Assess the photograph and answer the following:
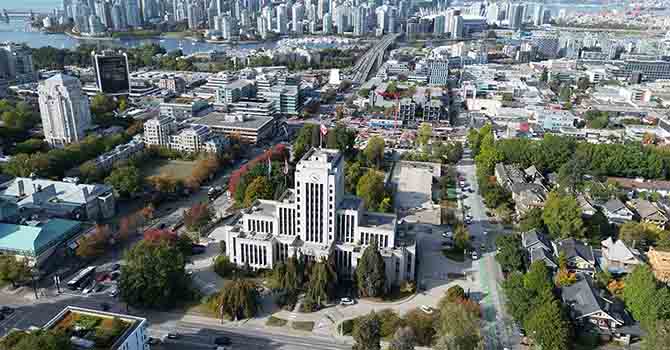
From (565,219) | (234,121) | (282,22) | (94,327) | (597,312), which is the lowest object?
(597,312)

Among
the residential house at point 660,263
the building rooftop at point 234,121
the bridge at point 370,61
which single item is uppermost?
the bridge at point 370,61

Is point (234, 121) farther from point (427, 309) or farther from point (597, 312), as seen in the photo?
point (597, 312)

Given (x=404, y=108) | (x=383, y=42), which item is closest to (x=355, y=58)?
(x=383, y=42)

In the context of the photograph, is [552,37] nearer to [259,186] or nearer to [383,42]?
[383,42]

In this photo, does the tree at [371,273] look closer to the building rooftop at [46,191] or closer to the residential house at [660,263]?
the residential house at [660,263]

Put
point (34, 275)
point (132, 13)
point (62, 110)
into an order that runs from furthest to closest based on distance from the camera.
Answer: point (132, 13) < point (62, 110) < point (34, 275)

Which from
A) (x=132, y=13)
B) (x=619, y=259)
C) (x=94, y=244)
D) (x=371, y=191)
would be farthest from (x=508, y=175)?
(x=132, y=13)

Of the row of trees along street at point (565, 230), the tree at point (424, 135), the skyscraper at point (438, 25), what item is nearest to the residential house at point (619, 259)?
the row of trees along street at point (565, 230)
